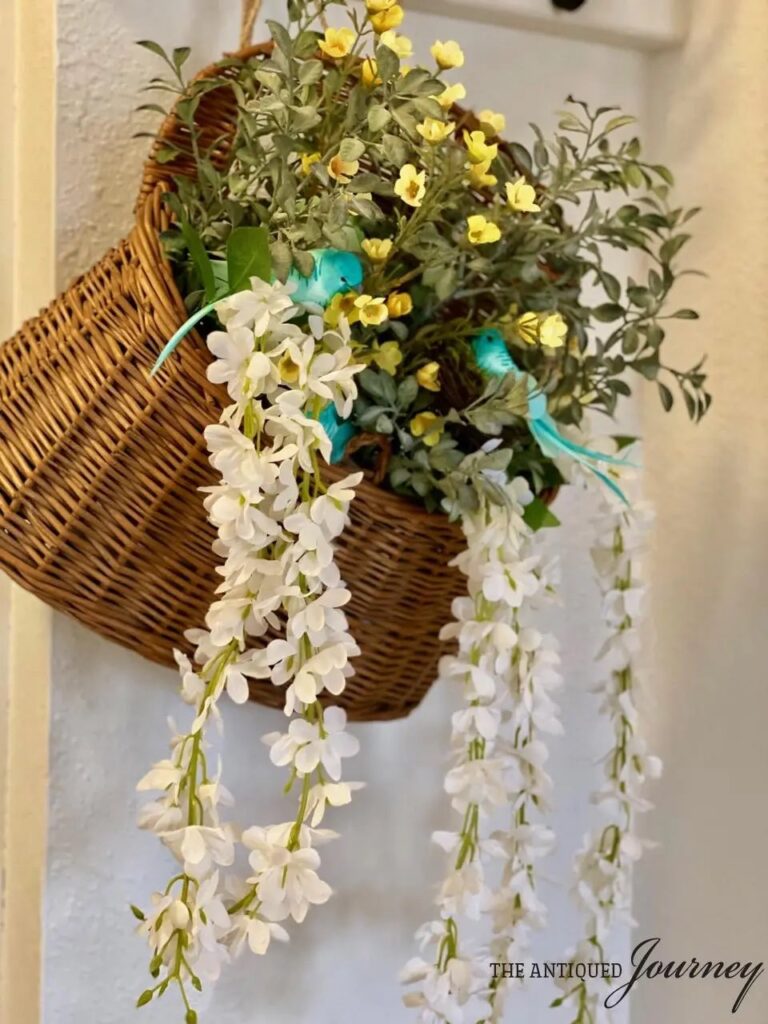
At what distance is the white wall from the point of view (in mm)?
896

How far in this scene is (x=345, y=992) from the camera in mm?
1016

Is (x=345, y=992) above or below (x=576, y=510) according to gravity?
below

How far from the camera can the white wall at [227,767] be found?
0.90 m

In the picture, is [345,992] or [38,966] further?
[345,992]

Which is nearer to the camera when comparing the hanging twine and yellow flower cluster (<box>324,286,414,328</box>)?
yellow flower cluster (<box>324,286,414,328</box>)

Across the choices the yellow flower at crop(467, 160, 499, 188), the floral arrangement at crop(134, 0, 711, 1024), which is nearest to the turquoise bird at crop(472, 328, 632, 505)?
the floral arrangement at crop(134, 0, 711, 1024)

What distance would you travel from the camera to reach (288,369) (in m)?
0.65

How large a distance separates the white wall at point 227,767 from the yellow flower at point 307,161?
27 centimetres

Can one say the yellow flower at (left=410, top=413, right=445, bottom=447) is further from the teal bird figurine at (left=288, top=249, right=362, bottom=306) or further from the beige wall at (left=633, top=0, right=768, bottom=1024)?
the beige wall at (left=633, top=0, right=768, bottom=1024)

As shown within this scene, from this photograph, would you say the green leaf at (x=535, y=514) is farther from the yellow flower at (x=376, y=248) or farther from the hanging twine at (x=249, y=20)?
the hanging twine at (x=249, y=20)

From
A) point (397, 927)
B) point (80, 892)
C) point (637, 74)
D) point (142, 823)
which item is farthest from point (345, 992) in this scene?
point (637, 74)

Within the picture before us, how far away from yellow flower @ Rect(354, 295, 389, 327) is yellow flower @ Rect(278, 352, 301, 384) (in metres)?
0.06

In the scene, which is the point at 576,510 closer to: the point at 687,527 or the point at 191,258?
the point at 687,527

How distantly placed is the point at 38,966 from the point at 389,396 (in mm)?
582
